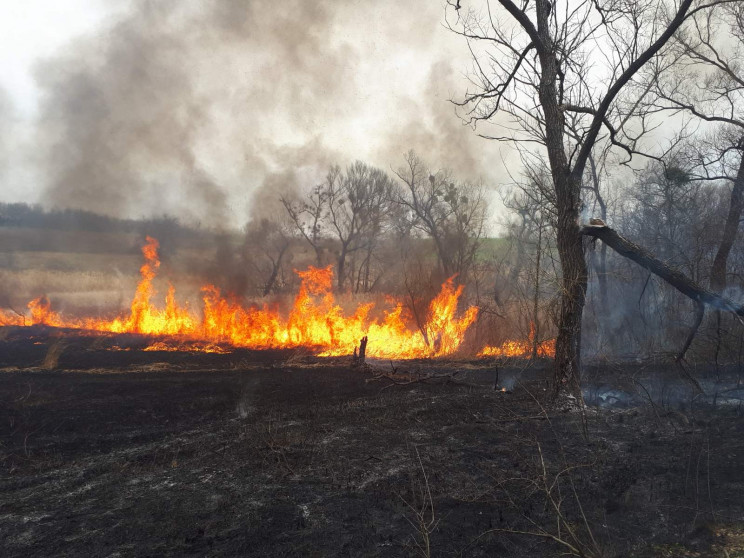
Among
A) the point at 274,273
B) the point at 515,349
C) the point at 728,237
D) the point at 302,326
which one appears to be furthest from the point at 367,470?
the point at 274,273

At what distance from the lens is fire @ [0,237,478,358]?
63.1ft

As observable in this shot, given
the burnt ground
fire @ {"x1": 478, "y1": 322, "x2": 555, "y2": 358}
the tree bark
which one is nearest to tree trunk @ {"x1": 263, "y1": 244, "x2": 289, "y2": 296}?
fire @ {"x1": 478, "y1": 322, "x2": 555, "y2": 358}

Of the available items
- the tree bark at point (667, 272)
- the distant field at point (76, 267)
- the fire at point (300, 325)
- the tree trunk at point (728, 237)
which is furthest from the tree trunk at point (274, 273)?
the tree bark at point (667, 272)

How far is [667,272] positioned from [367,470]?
5.37m

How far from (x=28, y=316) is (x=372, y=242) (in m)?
23.8

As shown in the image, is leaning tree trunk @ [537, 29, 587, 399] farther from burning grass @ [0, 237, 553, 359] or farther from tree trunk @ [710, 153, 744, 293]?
tree trunk @ [710, 153, 744, 293]

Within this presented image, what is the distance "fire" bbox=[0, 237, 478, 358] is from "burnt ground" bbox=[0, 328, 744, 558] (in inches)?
275

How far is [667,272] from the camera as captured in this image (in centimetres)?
733

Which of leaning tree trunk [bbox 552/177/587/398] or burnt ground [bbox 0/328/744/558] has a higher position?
leaning tree trunk [bbox 552/177/587/398]

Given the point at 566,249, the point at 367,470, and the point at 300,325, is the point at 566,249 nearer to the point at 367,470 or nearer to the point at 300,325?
the point at 367,470

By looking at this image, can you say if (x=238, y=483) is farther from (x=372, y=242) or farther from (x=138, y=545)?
(x=372, y=242)

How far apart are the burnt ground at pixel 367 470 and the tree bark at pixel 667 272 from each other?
5.94ft

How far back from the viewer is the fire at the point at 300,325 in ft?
63.1

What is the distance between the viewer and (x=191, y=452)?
7270mm
